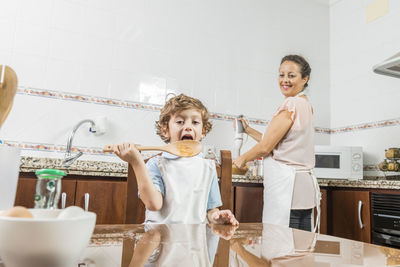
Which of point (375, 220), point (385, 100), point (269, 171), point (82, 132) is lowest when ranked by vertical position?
point (375, 220)

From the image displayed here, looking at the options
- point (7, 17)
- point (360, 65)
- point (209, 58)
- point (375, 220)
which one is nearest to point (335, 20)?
point (360, 65)

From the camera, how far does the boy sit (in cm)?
95

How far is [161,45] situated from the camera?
251 cm

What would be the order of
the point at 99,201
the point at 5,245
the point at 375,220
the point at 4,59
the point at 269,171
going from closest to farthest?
the point at 5,245
the point at 99,201
the point at 269,171
the point at 375,220
the point at 4,59

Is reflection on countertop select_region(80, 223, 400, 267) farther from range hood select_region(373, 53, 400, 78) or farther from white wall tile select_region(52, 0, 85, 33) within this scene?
white wall tile select_region(52, 0, 85, 33)

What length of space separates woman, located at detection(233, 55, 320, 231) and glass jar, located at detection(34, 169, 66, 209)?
138 cm

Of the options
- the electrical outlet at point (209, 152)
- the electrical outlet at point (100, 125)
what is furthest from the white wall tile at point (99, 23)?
the electrical outlet at point (209, 152)

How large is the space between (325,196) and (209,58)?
1292 millimetres

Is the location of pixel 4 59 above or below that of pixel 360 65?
below

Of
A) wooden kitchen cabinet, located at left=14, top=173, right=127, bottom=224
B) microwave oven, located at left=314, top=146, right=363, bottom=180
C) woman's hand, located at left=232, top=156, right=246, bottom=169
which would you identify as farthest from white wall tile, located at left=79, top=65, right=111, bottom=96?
microwave oven, located at left=314, top=146, right=363, bottom=180

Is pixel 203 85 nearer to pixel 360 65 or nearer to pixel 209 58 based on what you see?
pixel 209 58

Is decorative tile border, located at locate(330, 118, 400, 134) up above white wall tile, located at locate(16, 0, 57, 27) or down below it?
below

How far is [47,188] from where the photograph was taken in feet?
1.28

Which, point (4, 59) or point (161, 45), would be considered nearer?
point (4, 59)
